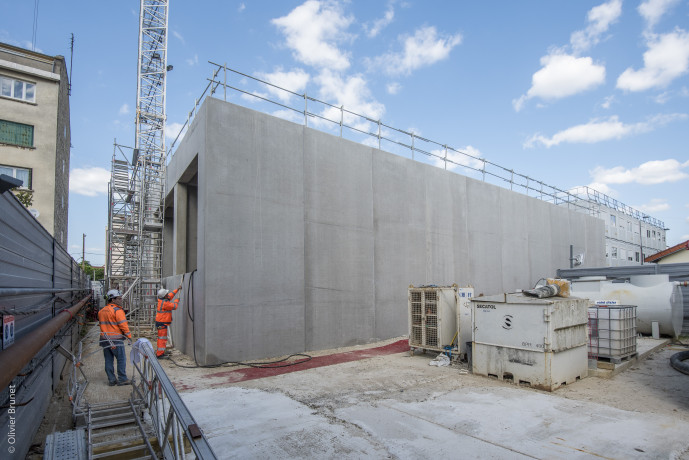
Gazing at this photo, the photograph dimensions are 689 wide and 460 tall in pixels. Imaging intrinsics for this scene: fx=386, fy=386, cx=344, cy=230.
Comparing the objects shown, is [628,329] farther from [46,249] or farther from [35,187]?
[35,187]

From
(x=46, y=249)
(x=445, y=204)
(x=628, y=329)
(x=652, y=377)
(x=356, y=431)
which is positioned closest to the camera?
(x=356, y=431)

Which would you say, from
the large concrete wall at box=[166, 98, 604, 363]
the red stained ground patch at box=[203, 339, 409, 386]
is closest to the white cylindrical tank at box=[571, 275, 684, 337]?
the large concrete wall at box=[166, 98, 604, 363]

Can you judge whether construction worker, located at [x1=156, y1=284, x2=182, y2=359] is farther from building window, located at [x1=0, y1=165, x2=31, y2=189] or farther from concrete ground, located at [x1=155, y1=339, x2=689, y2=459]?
building window, located at [x1=0, y1=165, x2=31, y2=189]

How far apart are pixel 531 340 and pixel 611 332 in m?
3.03

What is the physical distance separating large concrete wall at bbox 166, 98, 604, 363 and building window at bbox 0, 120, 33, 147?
12.1 metres

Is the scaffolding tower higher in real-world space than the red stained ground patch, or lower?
higher

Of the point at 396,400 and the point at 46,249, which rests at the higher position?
the point at 46,249

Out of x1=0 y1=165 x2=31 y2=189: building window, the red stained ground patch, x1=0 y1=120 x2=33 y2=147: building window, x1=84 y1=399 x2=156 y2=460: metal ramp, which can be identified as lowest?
the red stained ground patch

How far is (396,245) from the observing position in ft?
45.4

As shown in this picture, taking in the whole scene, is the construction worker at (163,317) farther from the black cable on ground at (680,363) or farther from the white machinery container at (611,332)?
the black cable on ground at (680,363)

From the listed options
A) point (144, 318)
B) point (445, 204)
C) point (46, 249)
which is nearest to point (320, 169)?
point (445, 204)

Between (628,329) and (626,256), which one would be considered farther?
(626,256)

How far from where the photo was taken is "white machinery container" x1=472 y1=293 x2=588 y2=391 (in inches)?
289

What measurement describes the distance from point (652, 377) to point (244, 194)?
10344 millimetres
